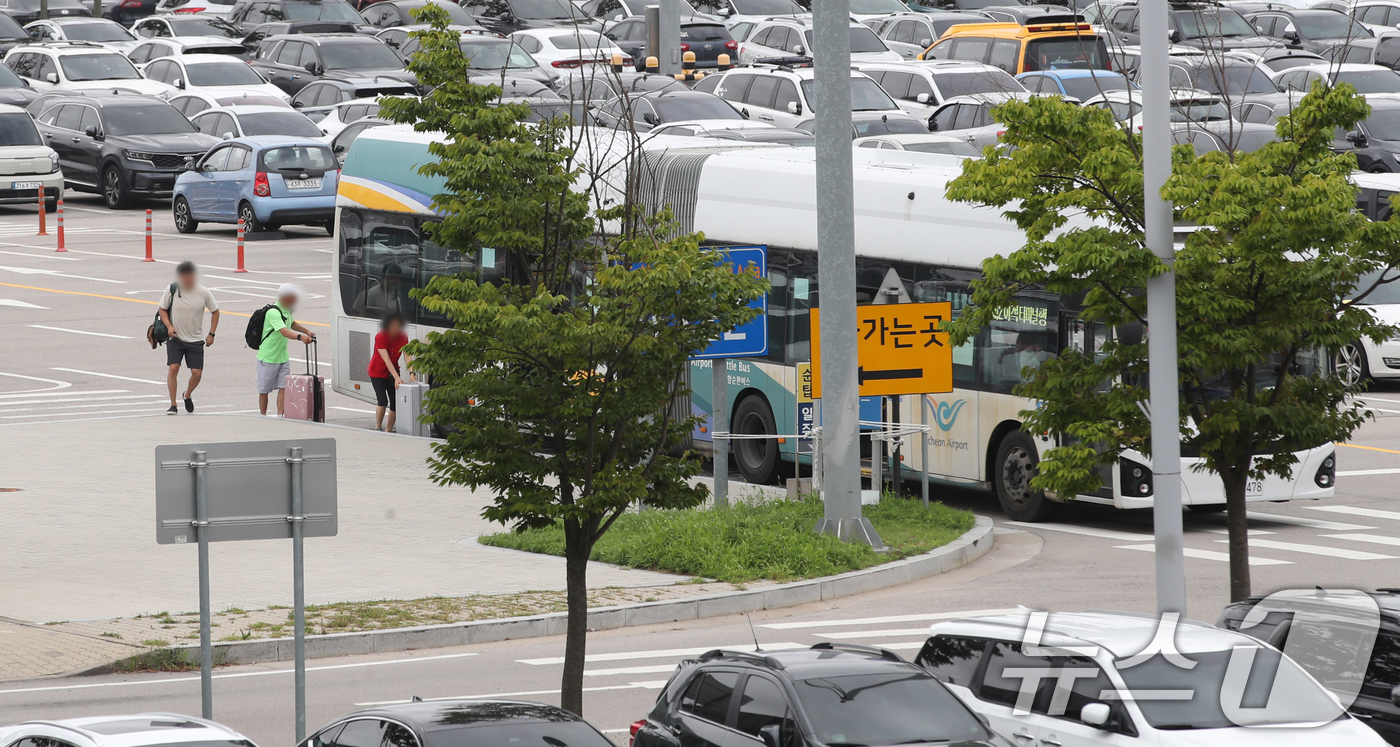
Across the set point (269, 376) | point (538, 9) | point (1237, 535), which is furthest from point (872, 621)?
point (538, 9)

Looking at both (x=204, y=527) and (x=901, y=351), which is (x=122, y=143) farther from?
(x=204, y=527)

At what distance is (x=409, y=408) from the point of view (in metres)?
23.5

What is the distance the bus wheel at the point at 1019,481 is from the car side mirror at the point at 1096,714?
9.99 metres

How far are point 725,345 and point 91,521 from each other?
20.8 feet

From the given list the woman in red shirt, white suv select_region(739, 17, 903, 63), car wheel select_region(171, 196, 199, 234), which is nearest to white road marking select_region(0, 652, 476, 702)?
the woman in red shirt

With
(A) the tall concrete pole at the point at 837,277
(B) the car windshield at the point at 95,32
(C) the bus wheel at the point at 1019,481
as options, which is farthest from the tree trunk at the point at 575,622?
(B) the car windshield at the point at 95,32

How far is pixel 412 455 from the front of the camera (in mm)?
22047

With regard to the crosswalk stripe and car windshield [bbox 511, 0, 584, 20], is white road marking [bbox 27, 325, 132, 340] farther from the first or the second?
car windshield [bbox 511, 0, 584, 20]

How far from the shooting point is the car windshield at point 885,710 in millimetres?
8289

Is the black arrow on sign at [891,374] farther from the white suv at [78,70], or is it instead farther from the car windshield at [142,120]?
the white suv at [78,70]

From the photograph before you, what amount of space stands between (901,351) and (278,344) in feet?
30.6

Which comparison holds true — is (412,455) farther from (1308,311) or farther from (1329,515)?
(1308,311)

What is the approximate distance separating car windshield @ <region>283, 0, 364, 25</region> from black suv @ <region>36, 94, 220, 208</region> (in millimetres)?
13918

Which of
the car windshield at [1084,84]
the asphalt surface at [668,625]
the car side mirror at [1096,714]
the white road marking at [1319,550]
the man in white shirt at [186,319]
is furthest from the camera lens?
the car windshield at [1084,84]
